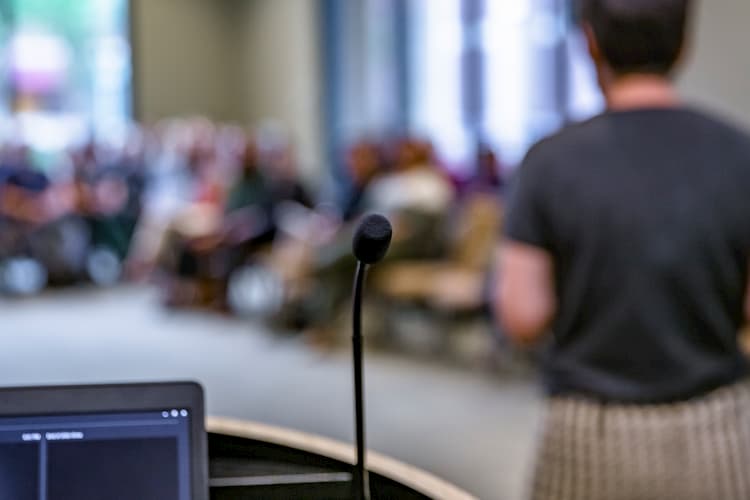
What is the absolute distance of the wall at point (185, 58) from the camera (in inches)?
476

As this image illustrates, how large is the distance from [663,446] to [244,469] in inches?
23.4

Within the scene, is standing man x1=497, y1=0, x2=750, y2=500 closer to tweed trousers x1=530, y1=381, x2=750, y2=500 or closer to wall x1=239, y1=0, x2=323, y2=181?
tweed trousers x1=530, y1=381, x2=750, y2=500

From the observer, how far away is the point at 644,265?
1.41m

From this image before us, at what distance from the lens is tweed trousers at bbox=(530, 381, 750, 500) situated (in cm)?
142

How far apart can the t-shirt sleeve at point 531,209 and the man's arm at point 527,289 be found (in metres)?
0.02

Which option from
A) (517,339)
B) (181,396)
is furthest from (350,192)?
(181,396)

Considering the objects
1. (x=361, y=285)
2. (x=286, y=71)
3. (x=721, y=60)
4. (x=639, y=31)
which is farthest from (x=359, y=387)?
(x=286, y=71)

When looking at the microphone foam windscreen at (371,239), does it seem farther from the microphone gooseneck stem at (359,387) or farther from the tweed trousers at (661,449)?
the tweed trousers at (661,449)

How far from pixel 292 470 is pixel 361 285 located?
293 millimetres

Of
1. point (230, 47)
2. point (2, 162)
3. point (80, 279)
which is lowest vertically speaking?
point (80, 279)

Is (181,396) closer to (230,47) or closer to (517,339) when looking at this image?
(517,339)

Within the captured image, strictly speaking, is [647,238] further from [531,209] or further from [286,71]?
[286,71]

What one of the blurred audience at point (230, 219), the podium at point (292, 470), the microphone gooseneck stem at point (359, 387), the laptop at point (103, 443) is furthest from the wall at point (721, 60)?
the laptop at point (103, 443)

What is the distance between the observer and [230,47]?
12641mm
